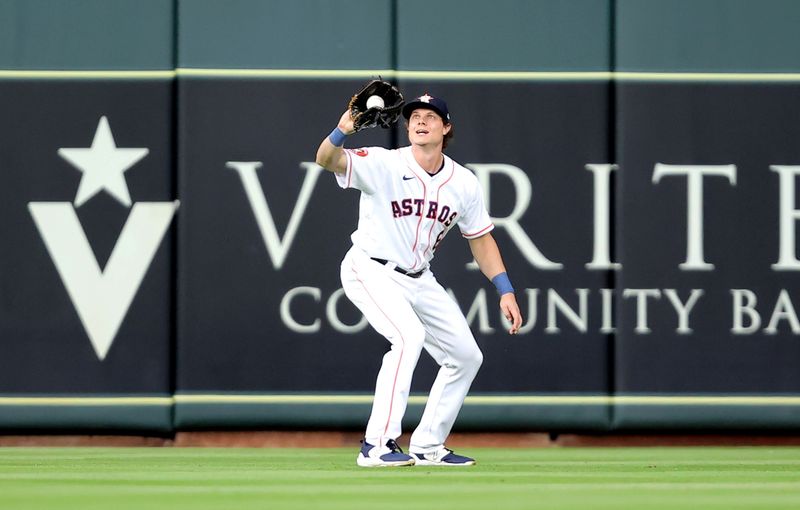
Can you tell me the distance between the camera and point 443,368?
259 inches

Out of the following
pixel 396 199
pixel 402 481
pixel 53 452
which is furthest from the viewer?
pixel 53 452

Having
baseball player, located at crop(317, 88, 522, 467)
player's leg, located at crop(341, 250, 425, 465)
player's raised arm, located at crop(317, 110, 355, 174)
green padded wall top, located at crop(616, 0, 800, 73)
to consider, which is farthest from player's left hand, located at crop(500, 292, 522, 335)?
green padded wall top, located at crop(616, 0, 800, 73)

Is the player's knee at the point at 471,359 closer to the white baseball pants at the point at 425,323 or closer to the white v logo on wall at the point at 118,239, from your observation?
the white baseball pants at the point at 425,323

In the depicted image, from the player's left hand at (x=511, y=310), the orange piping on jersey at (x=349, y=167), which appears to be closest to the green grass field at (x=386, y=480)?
the player's left hand at (x=511, y=310)

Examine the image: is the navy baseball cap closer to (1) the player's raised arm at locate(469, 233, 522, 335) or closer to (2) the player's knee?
(1) the player's raised arm at locate(469, 233, 522, 335)

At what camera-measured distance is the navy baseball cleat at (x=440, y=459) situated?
651cm

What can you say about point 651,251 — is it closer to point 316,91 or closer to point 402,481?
point 316,91

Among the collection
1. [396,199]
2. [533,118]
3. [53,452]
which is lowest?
[53,452]

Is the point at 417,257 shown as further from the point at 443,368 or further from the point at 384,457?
the point at 384,457

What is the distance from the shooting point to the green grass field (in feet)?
16.1

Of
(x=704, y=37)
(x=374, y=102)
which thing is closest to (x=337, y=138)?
(x=374, y=102)

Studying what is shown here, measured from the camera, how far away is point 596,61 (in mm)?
7902

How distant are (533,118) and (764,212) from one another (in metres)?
1.32

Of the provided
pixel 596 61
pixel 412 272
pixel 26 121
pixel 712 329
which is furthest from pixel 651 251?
pixel 26 121
